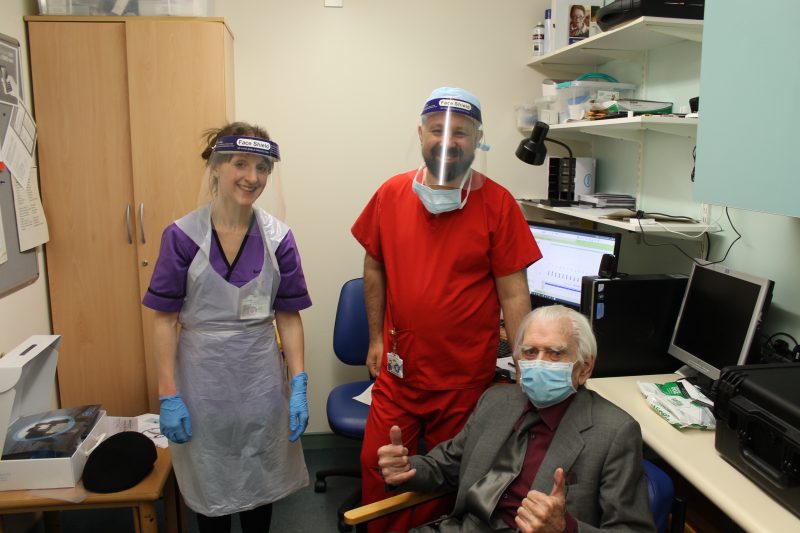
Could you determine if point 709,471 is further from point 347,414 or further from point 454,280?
point 347,414

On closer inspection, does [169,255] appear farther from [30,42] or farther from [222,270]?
[30,42]

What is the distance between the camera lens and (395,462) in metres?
1.59

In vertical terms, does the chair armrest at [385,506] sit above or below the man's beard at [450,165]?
below

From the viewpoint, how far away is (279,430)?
191 cm

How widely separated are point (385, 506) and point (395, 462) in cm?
12

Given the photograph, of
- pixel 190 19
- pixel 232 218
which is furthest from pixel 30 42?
pixel 232 218

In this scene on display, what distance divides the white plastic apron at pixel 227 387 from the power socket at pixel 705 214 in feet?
5.08

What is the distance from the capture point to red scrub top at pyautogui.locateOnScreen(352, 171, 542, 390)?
6.09 feet

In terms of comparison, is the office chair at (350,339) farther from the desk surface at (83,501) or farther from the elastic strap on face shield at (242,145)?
the elastic strap on face shield at (242,145)

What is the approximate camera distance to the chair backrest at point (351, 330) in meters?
2.88

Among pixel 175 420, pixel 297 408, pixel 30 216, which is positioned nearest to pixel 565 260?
pixel 297 408

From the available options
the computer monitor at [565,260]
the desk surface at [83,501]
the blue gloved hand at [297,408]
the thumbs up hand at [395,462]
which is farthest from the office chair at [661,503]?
the computer monitor at [565,260]

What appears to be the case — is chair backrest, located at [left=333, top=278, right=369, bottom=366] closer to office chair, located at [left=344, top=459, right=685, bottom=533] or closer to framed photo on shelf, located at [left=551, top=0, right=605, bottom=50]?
office chair, located at [left=344, top=459, right=685, bottom=533]

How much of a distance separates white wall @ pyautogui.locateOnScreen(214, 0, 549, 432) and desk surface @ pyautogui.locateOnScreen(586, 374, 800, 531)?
158 centimetres
